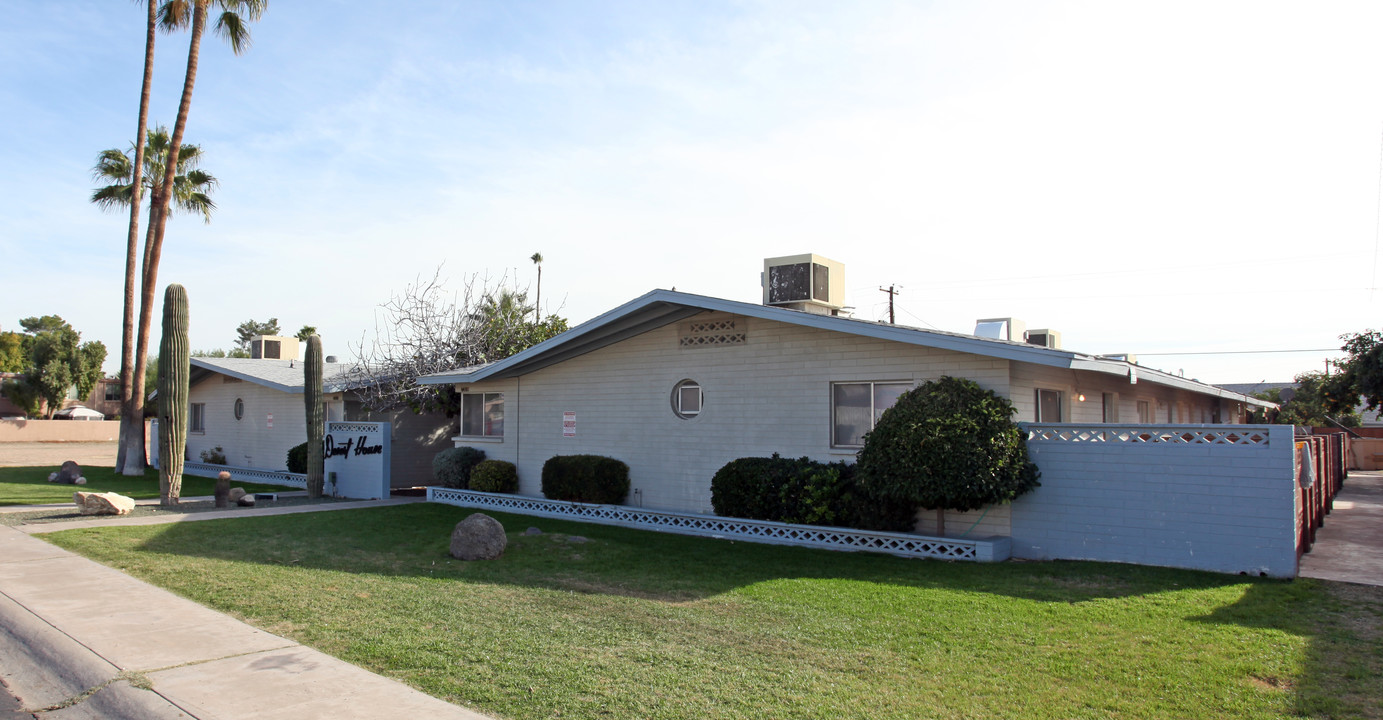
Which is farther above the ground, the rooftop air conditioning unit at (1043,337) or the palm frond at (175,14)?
the palm frond at (175,14)

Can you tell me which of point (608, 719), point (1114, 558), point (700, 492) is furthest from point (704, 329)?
point (608, 719)

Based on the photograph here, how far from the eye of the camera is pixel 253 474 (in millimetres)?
24203

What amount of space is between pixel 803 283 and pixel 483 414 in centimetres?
865

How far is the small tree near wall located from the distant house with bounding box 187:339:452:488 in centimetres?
1527

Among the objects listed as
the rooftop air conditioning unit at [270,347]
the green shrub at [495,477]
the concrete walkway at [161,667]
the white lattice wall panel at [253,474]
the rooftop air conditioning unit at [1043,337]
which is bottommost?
A: the concrete walkway at [161,667]

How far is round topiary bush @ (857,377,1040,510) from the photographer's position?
35.3 feet

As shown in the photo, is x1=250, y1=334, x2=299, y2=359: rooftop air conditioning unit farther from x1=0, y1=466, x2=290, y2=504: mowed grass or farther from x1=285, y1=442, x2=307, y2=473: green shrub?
x1=285, y1=442, x2=307, y2=473: green shrub

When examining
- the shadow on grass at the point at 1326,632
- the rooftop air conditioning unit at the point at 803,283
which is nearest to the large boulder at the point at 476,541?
the rooftop air conditioning unit at the point at 803,283

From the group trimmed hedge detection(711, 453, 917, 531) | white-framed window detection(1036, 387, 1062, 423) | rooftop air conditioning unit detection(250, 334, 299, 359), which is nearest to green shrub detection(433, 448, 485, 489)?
trimmed hedge detection(711, 453, 917, 531)

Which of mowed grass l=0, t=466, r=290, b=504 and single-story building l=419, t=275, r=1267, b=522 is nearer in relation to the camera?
single-story building l=419, t=275, r=1267, b=522

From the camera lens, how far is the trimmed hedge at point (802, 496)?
12242 mm

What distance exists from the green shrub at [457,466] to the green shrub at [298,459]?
18.4ft

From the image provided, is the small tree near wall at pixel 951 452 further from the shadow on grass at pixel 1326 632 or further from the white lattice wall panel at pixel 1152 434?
the shadow on grass at pixel 1326 632

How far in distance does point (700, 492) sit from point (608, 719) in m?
10.1
